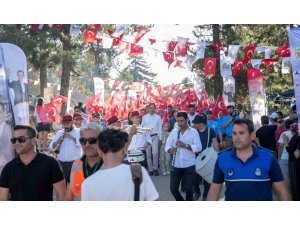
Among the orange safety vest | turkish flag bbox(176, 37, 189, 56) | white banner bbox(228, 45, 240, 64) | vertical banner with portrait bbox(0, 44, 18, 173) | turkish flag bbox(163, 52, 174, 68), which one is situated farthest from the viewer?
white banner bbox(228, 45, 240, 64)

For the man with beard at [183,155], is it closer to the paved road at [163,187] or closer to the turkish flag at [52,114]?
the paved road at [163,187]

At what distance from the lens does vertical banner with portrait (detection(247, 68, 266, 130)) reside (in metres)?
16.3

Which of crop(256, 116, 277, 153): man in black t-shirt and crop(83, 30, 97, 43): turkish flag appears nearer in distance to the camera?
crop(256, 116, 277, 153): man in black t-shirt

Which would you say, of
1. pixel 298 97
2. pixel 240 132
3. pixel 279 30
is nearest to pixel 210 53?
pixel 279 30

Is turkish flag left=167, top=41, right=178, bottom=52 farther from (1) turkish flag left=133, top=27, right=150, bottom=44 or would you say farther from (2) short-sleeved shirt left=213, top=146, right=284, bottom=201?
(2) short-sleeved shirt left=213, top=146, right=284, bottom=201

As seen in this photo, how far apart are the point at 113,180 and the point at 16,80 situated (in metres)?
4.02

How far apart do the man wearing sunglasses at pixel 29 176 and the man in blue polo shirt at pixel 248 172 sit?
5.06ft

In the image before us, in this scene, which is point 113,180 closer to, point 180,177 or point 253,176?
point 253,176

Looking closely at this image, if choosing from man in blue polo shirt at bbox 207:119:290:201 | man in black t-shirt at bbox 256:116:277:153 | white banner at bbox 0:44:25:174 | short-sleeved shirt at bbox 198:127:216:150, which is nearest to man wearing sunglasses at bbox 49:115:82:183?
white banner at bbox 0:44:25:174

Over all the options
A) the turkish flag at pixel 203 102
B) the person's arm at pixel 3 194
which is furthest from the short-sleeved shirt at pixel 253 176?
the turkish flag at pixel 203 102

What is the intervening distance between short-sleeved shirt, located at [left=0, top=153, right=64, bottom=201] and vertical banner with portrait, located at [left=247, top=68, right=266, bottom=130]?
1186 centimetres

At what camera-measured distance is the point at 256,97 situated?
1686 centimetres

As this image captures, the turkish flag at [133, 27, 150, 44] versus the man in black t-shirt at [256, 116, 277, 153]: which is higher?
the turkish flag at [133, 27, 150, 44]

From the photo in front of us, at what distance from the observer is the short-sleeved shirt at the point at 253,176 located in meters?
4.64
